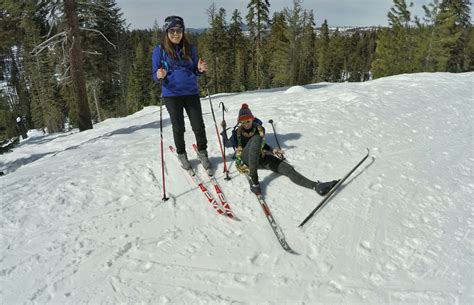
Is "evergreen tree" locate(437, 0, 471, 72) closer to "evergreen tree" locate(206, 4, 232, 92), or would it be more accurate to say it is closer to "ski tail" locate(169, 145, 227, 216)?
"evergreen tree" locate(206, 4, 232, 92)

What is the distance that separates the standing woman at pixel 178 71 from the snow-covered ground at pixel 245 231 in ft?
3.75

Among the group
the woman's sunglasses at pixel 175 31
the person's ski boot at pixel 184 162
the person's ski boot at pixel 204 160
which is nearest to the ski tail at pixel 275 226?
the person's ski boot at pixel 204 160

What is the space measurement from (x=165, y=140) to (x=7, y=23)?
8.91m

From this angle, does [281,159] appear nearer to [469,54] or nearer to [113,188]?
[113,188]

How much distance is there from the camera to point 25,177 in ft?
19.4

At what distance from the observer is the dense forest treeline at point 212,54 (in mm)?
12992

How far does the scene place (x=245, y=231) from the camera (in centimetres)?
460

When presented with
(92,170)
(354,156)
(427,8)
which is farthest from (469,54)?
(92,170)

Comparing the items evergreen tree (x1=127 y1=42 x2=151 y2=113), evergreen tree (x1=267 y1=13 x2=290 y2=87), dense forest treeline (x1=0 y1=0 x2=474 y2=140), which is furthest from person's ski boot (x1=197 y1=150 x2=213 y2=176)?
evergreen tree (x1=127 y1=42 x2=151 y2=113)

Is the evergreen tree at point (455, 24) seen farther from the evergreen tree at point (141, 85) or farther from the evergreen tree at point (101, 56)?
the evergreen tree at point (141, 85)

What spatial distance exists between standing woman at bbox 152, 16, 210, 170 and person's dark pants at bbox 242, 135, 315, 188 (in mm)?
946

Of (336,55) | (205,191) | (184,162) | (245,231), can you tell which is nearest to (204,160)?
(184,162)

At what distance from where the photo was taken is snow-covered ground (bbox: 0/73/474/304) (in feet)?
11.9

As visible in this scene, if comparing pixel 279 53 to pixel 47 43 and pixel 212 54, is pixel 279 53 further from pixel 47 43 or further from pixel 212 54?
pixel 47 43
